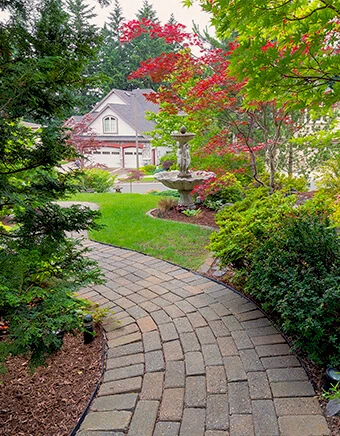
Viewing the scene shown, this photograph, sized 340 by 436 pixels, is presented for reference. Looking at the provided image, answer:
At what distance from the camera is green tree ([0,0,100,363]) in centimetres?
149

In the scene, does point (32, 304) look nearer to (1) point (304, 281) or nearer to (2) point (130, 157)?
(1) point (304, 281)

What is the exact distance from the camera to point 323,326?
82.5 inches

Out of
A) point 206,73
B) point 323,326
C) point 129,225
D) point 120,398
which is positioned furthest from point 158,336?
point 206,73

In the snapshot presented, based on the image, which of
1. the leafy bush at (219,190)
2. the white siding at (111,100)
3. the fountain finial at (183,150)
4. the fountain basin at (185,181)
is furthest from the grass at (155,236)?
the white siding at (111,100)

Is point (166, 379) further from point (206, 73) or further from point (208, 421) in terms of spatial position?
point (206, 73)

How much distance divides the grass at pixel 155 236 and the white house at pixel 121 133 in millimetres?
16491

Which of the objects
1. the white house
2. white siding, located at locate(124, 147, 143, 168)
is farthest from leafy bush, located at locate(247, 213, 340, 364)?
white siding, located at locate(124, 147, 143, 168)

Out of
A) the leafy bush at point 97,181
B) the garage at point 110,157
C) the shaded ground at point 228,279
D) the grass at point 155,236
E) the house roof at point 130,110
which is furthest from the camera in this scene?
the garage at point 110,157

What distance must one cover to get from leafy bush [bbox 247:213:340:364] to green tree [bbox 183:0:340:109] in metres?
1.15

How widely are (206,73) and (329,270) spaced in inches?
187

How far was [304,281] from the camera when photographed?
229 cm

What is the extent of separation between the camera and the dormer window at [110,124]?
23234 millimetres

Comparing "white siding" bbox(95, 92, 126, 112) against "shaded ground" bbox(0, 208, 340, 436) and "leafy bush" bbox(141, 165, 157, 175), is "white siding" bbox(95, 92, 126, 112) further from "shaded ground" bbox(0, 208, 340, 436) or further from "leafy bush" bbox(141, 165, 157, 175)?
"shaded ground" bbox(0, 208, 340, 436)

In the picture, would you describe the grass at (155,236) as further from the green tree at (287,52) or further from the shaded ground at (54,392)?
the green tree at (287,52)
